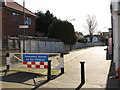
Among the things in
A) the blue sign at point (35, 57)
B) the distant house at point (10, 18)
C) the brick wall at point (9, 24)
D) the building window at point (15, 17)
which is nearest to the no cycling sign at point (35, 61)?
the blue sign at point (35, 57)

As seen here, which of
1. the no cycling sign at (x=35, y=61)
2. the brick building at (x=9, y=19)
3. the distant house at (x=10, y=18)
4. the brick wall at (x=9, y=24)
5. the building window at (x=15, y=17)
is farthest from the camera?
the building window at (x=15, y=17)

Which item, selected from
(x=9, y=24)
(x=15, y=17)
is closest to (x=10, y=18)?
(x=9, y=24)

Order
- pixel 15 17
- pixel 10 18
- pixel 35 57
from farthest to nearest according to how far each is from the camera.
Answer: pixel 15 17 < pixel 10 18 < pixel 35 57

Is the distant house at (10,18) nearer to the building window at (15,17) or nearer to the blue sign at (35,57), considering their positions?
the building window at (15,17)

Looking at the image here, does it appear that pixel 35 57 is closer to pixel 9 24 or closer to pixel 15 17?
pixel 9 24

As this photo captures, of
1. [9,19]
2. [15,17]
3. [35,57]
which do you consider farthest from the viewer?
[15,17]

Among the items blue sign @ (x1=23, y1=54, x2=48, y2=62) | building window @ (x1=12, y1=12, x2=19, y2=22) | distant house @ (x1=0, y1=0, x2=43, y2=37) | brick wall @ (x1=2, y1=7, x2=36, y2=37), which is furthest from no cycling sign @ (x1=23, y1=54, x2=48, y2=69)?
building window @ (x1=12, y1=12, x2=19, y2=22)

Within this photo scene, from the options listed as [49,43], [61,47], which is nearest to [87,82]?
[49,43]

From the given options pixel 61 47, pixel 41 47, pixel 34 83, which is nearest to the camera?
pixel 34 83

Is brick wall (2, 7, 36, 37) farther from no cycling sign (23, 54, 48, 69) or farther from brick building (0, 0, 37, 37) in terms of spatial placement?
no cycling sign (23, 54, 48, 69)

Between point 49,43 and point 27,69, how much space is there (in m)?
13.8

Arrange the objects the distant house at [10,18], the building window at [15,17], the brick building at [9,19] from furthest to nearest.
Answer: the building window at [15,17]
the distant house at [10,18]
the brick building at [9,19]

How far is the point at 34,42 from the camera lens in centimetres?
1906

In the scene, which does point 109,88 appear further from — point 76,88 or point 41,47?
point 41,47
